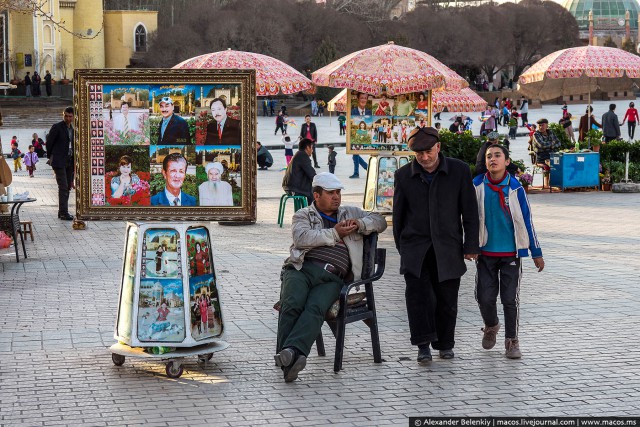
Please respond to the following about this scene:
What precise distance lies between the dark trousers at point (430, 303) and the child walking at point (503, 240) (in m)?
0.30

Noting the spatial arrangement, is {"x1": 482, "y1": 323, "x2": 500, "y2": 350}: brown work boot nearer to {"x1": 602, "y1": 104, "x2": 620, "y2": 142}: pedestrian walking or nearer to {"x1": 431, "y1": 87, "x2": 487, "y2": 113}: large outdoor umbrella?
{"x1": 431, "y1": 87, "x2": 487, "y2": 113}: large outdoor umbrella

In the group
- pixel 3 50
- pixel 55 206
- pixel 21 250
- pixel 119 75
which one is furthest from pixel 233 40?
pixel 119 75

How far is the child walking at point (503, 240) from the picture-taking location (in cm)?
802

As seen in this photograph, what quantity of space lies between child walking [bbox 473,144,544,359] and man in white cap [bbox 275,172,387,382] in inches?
30.3

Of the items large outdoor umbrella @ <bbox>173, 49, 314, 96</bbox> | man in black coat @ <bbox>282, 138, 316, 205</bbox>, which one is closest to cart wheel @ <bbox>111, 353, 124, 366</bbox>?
man in black coat @ <bbox>282, 138, 316, 205</bbox>

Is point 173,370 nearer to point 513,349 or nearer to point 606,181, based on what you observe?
point 513,349

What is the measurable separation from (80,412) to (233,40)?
6388 centimetres

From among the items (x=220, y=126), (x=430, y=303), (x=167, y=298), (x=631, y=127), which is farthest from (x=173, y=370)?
(x=631, y=127)

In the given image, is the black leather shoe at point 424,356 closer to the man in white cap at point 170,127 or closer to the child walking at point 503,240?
the child walking at point 503,240

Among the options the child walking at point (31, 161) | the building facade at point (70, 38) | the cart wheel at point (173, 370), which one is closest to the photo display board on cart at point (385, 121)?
the cart wheel at point (173, 370)

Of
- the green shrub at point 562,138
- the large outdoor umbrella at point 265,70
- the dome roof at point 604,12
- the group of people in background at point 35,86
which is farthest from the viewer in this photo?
the dome roof at point 604,12

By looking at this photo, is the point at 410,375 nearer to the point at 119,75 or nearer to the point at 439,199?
the point at 439,199

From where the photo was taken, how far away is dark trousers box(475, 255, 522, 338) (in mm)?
8039

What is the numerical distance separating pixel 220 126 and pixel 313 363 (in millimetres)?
1684
